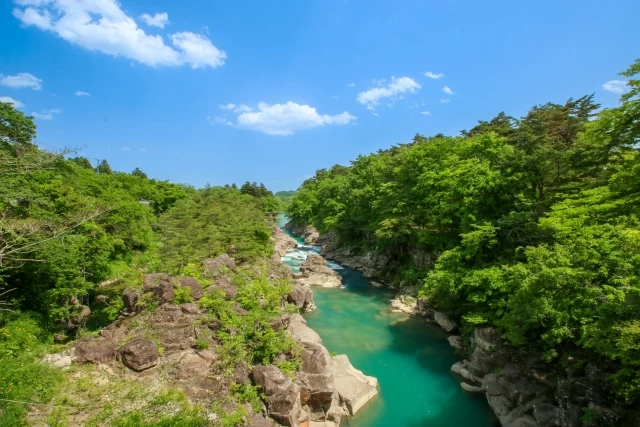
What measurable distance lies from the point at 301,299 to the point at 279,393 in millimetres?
11238

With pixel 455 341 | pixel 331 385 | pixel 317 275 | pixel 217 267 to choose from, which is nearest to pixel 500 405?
pixel 455 341

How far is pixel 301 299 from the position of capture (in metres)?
20.5

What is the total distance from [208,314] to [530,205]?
15.5 metres

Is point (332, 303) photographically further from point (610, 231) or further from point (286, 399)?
point (610, 231)

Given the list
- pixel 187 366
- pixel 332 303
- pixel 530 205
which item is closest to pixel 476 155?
pixel 530 205

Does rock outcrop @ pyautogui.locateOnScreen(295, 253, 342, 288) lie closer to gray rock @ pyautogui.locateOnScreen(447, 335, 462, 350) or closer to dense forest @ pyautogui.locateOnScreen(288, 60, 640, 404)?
dense forest @ pyautogui.locateOnScreen(288, 60, 640, 404)

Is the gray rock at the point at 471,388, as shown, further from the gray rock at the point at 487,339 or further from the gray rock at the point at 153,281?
the gray rock at the point at 153,281

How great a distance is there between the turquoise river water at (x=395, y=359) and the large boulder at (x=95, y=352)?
802 cm

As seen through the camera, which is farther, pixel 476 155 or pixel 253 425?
pixel 476 155

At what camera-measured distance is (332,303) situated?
904 inches

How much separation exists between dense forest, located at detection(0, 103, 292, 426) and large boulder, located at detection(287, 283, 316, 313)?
116 inches

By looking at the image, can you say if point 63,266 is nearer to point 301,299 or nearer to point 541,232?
point 301,299

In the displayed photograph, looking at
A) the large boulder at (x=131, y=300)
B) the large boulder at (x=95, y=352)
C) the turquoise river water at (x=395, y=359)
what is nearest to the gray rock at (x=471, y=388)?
the turquoise river water at (x=395, y=359)

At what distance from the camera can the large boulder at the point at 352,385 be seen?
472 inches
